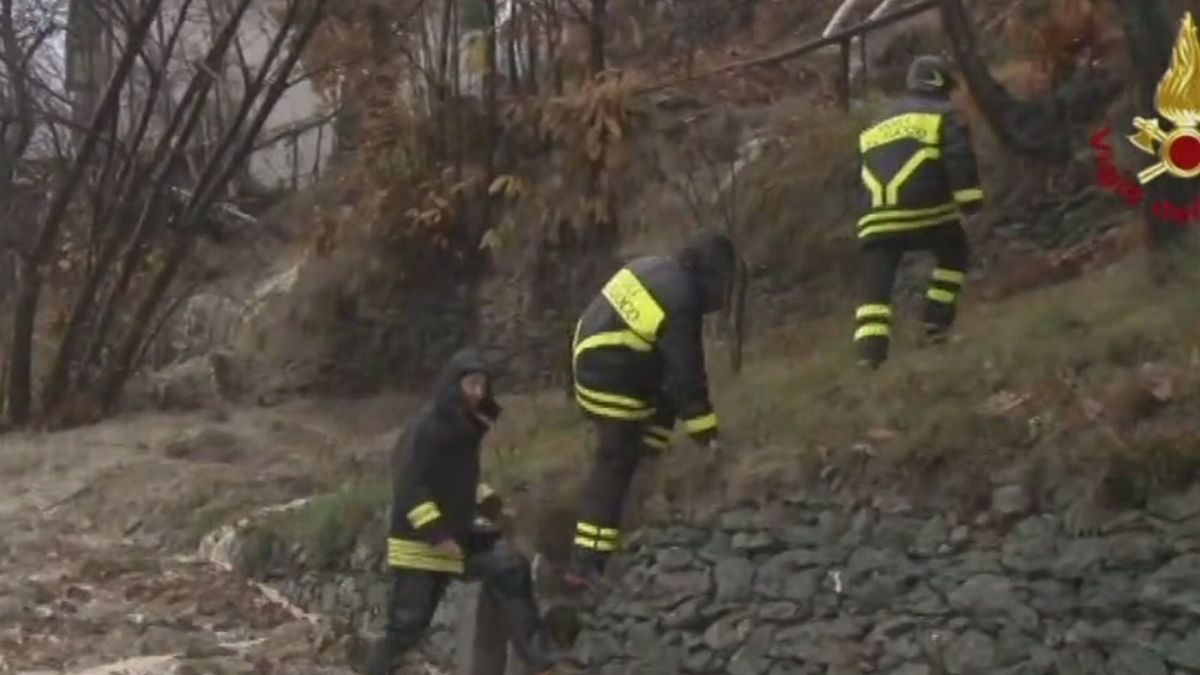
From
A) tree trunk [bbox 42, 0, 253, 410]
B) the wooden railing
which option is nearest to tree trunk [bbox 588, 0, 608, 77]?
the wooden railing

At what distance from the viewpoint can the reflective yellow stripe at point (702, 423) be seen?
33.8ft

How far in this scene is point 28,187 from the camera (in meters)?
27.4

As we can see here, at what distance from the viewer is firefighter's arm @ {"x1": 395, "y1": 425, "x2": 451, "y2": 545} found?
1008cm

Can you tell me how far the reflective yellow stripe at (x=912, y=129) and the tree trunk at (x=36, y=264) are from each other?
40.2 ft

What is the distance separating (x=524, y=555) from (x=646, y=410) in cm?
112

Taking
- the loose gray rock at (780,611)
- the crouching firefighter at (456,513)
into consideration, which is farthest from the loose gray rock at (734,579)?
the crouching firefighter at (456,513)

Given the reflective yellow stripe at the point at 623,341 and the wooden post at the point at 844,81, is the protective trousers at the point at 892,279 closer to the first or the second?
the reflective yellow stripe at the point at 623,341

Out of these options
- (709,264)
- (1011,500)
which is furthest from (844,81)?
(1011,500)

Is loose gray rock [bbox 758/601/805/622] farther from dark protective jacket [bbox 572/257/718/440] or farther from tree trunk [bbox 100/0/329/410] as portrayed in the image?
tree trunk [bbox 100/0/329/410]

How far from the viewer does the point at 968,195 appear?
436 inches

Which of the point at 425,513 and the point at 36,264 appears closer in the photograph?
the point at 425,513

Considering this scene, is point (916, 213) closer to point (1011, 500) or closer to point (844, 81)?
point (1011, 500)

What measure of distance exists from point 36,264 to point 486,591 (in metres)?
13.6

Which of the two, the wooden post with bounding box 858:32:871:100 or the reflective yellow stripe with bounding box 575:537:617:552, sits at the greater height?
the wooden post with bounding box 858:32:871:100
